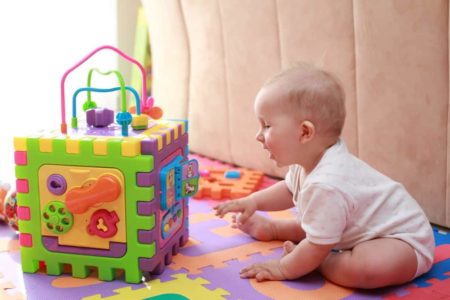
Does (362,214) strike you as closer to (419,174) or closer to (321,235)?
(321,235)

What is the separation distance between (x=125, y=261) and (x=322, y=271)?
1.04 feet

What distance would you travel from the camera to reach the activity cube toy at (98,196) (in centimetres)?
88

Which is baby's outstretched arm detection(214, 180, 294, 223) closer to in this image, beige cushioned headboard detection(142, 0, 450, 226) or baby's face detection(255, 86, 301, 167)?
baby's face detection(255, 86, 301, 167)

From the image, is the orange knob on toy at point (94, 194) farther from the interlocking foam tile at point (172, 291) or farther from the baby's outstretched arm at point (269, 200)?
the baby's outstretched arm at point (269, 200)

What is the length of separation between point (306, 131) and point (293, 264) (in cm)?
21

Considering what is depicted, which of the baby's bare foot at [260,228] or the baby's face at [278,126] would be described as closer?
the baby's face at [278,126]

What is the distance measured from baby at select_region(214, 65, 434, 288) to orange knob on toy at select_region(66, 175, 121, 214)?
0.25 m

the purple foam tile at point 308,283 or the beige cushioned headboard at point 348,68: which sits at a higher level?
the beige cushioned headboard at point 348,68

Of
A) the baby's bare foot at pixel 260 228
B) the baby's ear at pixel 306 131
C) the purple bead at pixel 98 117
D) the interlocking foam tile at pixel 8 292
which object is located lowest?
the interlocking foam tile at pixel 8 292

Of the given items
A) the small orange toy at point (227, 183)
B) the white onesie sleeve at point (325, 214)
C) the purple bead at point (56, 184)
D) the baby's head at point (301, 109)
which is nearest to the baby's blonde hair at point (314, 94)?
the baby's head at point (301, 109)

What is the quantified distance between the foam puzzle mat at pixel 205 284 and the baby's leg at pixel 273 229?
0.14ft

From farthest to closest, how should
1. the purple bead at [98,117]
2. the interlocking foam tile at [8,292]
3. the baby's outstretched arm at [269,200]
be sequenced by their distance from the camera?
the baby's outstretched arm at [269,200] → the purple bead at [98,117] → the interlocking foam tile at [8,292]

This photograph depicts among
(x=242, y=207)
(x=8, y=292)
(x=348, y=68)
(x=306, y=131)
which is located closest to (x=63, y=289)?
(x=8, y=292)

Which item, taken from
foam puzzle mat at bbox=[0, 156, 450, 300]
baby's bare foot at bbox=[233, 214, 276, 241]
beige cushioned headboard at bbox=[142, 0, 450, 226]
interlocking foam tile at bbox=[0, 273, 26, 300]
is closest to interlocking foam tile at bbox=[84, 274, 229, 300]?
foam puzzle mat at bbox=[0, 156, 450, 300]
